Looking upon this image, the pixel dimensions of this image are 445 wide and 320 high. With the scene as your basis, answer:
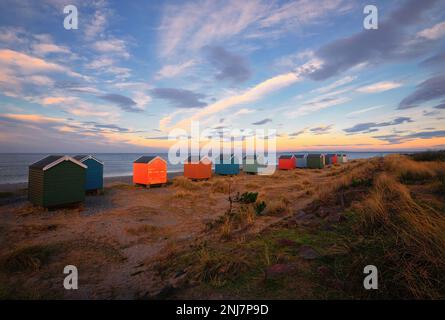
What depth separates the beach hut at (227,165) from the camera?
106 feet

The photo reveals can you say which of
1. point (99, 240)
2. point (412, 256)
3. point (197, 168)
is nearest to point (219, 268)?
point (412, 256)

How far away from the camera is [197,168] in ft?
89.0

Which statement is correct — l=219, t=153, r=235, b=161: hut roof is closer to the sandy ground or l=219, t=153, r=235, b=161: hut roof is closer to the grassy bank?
the sandy ground

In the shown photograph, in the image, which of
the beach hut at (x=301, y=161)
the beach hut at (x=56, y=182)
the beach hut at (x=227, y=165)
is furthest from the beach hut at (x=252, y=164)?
the beach hut at (x=56, y=182)

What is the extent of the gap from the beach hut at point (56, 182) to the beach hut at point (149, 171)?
7.84 meters

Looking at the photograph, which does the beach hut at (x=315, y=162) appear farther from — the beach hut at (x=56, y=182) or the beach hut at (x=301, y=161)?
the beach hut at (x=56, y=182)

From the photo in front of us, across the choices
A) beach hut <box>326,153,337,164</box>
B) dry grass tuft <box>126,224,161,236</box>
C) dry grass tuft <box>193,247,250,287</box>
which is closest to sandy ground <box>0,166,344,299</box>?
dry grass tuft <box>126,224,161,236</box>

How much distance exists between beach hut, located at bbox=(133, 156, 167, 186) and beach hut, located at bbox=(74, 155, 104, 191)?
Result: 4231mm

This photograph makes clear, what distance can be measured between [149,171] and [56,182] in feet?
29.6

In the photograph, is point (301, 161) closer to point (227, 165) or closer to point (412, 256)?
point (227, 165)

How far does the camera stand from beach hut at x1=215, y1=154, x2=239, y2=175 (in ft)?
106

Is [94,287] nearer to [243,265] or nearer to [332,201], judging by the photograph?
[243,265]
